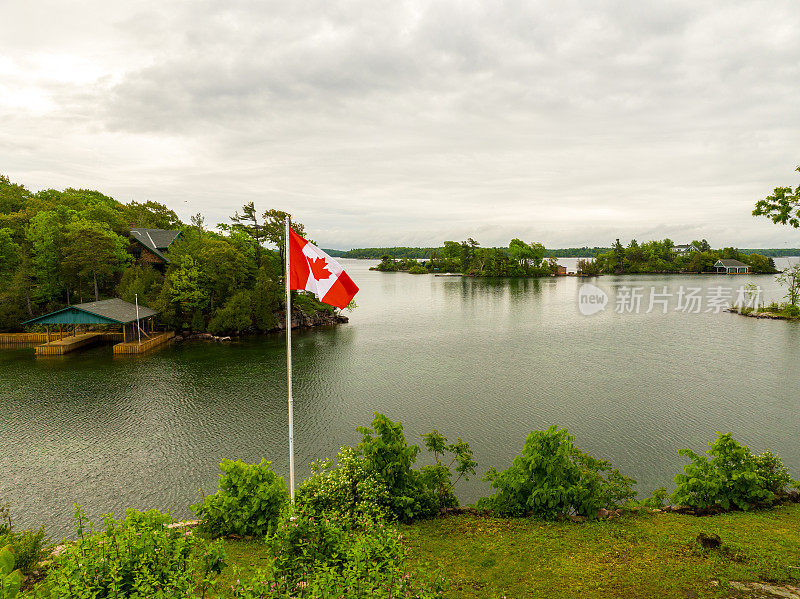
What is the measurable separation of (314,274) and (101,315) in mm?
28613

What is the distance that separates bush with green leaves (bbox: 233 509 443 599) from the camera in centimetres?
462

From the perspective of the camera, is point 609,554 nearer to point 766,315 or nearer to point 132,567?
point 132,567

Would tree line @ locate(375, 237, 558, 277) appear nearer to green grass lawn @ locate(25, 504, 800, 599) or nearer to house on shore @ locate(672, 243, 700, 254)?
house on shore @ locate(672, 243, 700, 254)

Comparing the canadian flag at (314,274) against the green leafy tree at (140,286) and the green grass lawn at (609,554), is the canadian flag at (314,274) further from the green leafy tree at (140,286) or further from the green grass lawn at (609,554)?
the green leafy tree at (140,286)

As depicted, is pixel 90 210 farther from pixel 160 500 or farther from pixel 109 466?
pixel 160 500

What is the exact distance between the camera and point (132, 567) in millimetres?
4852

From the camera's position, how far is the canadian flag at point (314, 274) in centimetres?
947

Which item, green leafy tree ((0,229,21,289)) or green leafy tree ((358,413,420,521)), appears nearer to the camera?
green leafy tree ((358,413,420,521))

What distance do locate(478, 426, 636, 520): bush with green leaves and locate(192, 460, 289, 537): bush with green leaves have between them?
5.06 meters

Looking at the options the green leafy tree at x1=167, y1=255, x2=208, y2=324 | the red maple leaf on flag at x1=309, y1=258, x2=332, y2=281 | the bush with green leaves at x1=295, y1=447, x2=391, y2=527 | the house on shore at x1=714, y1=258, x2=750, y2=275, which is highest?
the house on shore at x1=714, y1=258, x2=750, y2=275

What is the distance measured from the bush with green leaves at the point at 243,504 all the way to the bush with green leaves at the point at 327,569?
336 cm

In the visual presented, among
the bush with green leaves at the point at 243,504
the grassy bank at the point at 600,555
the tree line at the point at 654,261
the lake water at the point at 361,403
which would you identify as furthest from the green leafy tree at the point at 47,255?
the tree line at the point at 654,261

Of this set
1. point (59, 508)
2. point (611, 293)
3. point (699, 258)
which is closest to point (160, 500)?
point (59, 508)
